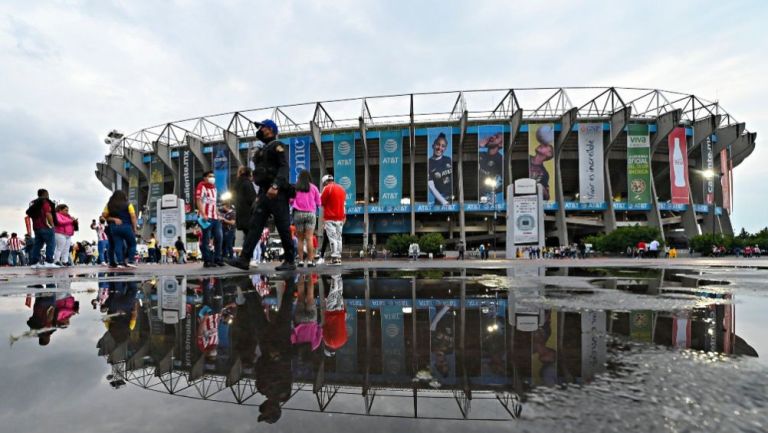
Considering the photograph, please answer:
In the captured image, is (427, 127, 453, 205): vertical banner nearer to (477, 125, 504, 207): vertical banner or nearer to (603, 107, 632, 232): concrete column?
(477, 125, 504, 207): vertical banner

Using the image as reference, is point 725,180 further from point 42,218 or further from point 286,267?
point 42,218

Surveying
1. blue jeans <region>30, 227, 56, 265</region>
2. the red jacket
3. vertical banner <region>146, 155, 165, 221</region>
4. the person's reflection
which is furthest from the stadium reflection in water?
vertical banner <region>146, 155, 165, 221</region>

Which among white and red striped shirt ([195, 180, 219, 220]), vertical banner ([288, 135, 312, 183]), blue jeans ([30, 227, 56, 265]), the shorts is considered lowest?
blue jeans ([30, 227, 56, 265])

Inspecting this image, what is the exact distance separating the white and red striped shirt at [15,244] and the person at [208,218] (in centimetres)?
1502

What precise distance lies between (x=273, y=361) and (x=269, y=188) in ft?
13.7

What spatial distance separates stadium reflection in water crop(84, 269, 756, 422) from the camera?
108cm

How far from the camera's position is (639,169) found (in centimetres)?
3466

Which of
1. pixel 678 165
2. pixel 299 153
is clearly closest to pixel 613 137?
pixel 678 165

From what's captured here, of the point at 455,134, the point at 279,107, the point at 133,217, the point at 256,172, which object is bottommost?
the point at 133,217

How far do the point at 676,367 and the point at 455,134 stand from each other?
3750cm

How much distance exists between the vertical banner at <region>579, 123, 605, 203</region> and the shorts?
3352cm

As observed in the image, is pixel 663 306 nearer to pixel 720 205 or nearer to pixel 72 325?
pixel 72 325

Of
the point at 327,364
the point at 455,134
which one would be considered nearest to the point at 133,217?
the point at 327,364

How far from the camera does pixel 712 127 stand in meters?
35.0
